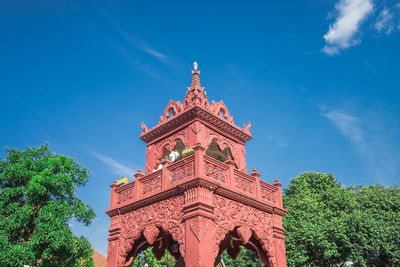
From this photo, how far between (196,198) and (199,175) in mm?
594

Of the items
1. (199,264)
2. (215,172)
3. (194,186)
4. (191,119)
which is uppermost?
(191,119)

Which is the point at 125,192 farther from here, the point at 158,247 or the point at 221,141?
the point at 221,141

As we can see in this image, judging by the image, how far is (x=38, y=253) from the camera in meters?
11.4

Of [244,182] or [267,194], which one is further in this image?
[267,194]

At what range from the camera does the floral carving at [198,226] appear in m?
7.91

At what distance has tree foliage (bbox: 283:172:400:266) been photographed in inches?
674

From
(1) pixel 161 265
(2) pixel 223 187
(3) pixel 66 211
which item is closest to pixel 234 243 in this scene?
(2) pixel 223 187

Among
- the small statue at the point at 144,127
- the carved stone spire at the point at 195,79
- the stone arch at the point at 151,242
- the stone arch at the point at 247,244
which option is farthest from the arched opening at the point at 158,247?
the carved stone spire at the point at 195,79

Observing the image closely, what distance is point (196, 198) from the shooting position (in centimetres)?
835

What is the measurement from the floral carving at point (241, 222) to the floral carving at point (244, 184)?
51 centimetres

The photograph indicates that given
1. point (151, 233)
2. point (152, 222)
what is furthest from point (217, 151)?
point (151, 233)

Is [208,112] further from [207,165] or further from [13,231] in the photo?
[13,231]

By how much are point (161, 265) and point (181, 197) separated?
18.1 m

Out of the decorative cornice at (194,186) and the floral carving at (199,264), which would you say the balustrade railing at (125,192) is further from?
the floral carving at (199,264)
